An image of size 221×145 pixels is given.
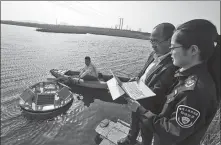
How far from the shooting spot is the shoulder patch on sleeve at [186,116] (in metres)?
1.32

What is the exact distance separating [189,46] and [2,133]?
831 centimetres

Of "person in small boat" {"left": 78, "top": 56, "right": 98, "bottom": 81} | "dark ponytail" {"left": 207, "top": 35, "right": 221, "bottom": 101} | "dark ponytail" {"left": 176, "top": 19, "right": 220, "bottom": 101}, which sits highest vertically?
"dark ponytail" {"left": 176, "top": 19, "right": 220, "bottom": 101}

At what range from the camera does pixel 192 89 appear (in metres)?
1.34

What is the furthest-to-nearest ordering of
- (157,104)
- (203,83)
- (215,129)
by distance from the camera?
(215,129), (157,104), (203,83)

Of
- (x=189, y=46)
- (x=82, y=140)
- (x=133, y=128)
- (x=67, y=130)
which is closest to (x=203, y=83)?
(x=189, y=46)

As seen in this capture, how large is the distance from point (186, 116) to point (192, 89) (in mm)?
282

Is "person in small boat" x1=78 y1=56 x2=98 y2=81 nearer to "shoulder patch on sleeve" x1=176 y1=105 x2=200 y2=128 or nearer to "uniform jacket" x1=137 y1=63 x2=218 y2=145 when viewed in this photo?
"uniform jacket" x1=137 y1=63 x2=218 y2=145

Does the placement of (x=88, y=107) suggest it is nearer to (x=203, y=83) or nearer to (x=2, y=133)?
(x=2, y=133)

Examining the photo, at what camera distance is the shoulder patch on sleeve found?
132 cm

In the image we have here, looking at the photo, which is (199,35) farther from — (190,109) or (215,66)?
(190,109)

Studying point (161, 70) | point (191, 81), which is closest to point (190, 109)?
point (191, 81)

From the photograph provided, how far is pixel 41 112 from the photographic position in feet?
22.5

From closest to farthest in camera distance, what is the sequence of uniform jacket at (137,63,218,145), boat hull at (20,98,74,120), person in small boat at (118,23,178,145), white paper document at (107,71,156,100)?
uniform jacket at (137,63,218,145) → white paper document at (107,71,156,100) → person in small boat at (118,23,178,145) → boat hull at (20,98,74,120)

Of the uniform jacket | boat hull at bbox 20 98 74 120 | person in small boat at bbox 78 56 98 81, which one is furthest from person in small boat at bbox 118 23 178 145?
person in small boat at bbox 78 56 98 81
